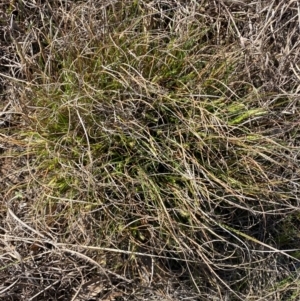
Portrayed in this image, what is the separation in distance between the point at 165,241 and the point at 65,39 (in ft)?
1.71

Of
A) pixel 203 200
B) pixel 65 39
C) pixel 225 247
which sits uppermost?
pixel 65 39

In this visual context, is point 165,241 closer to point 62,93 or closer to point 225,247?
point 225,247

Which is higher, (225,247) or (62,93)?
(62,93)

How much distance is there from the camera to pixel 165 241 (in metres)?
1.28

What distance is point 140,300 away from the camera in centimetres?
132

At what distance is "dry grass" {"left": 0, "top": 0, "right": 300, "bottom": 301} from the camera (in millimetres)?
1238

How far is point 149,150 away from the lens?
124cm

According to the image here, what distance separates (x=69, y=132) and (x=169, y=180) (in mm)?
252

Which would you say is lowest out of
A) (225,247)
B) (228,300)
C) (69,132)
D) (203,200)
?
(228,300)

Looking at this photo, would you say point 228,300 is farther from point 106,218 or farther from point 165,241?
point 106,218

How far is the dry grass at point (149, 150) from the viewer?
1.24 m

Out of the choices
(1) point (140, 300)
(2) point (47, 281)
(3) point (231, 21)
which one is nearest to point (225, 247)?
(1) point (140, 300)

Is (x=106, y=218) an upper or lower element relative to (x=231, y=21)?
lower

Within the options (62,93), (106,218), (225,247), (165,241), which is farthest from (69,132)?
(225,247)
